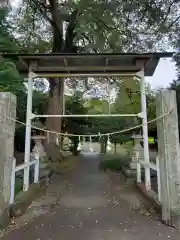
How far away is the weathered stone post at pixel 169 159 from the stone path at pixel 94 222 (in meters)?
0.23

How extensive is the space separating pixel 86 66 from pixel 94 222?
325 cm

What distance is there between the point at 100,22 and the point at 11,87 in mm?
5119

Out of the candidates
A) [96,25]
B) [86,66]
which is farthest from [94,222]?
[96,25]

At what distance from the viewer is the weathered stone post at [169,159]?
10.3 feet

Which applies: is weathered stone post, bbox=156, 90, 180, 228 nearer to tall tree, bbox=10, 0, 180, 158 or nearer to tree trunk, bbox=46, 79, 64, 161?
tall tree, bbox=10, 0, 180, 158

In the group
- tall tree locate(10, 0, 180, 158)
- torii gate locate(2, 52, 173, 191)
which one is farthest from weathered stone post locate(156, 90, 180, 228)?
tall tree locate(10, 0, 180, 158)

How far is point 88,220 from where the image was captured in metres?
3.58

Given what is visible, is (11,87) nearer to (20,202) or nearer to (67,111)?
(20,202)

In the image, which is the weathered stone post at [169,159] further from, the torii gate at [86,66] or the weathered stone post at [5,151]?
the weathered stone post at [5,151]

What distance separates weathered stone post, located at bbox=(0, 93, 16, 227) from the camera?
315 cm

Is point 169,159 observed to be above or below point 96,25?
below

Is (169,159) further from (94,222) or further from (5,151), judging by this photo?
(5,151)

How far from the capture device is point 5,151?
3.22 meters

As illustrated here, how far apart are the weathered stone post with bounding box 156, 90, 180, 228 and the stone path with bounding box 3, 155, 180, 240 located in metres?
0.23
